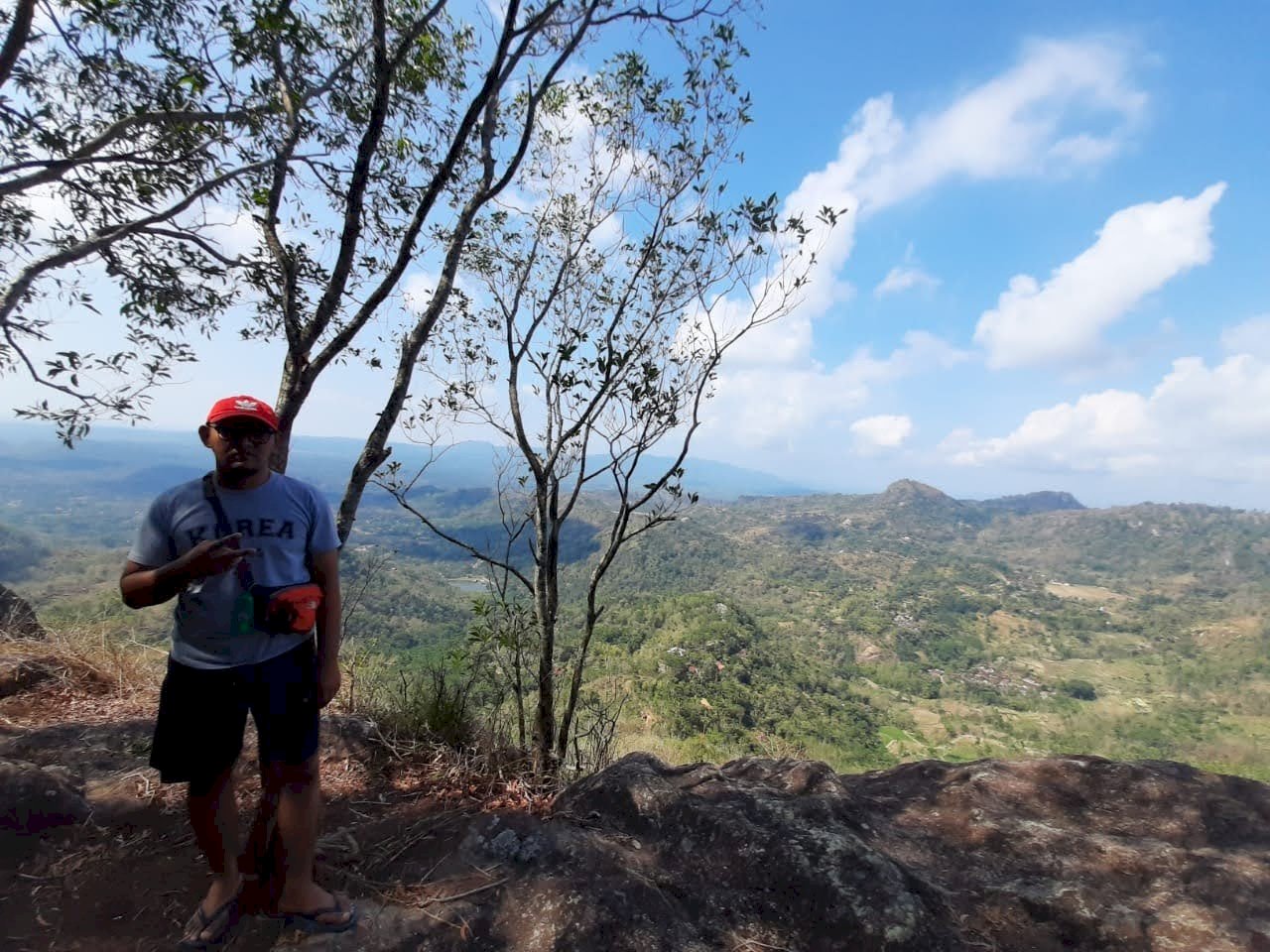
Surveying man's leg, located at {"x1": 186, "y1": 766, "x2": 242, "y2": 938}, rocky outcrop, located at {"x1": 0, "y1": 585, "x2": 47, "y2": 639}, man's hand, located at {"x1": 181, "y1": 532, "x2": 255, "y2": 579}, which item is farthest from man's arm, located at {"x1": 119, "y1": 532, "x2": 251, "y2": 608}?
rocky outcrop, located at {"x1": 0, "y1": 585, "x2": 47, "y2": 639}

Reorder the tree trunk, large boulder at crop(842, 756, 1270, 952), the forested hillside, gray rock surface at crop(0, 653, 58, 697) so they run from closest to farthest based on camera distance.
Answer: large boulder at crop(842, 756, 1270, 952) → gray rock surface at crop(0, 653, 58, 697) → the tree trunk → the forested hillside

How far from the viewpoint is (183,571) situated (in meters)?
2.09

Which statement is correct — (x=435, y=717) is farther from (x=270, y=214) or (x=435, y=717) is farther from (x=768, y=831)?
(x=270, y=214)

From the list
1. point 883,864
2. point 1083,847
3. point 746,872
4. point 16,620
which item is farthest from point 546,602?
point 16,620

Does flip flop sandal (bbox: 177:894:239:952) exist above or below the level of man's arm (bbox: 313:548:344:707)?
below

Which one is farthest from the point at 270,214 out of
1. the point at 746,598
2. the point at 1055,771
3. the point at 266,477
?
the point at 746,598

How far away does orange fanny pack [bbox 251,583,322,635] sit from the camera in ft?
7.25

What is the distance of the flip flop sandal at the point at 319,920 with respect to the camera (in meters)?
2.29

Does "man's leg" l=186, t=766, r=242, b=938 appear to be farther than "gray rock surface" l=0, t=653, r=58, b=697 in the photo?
No

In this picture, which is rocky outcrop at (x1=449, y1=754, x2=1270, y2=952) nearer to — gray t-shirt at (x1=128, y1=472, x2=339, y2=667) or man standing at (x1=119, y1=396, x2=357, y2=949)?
man standing at (x1=119, y1=396, x2=357, y2=949)

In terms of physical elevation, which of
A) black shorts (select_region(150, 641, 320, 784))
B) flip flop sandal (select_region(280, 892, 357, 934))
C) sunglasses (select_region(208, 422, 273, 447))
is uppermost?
sunglasses (select_region(208, 422, 273, 447))

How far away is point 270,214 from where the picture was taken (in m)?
5.20

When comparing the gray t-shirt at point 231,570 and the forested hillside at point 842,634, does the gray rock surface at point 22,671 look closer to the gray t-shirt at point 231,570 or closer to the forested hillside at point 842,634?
the forested hillside at point 842,634

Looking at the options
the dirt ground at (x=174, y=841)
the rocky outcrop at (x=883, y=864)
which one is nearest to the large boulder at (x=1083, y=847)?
the rocky outcrop at (x=883, y=864)
